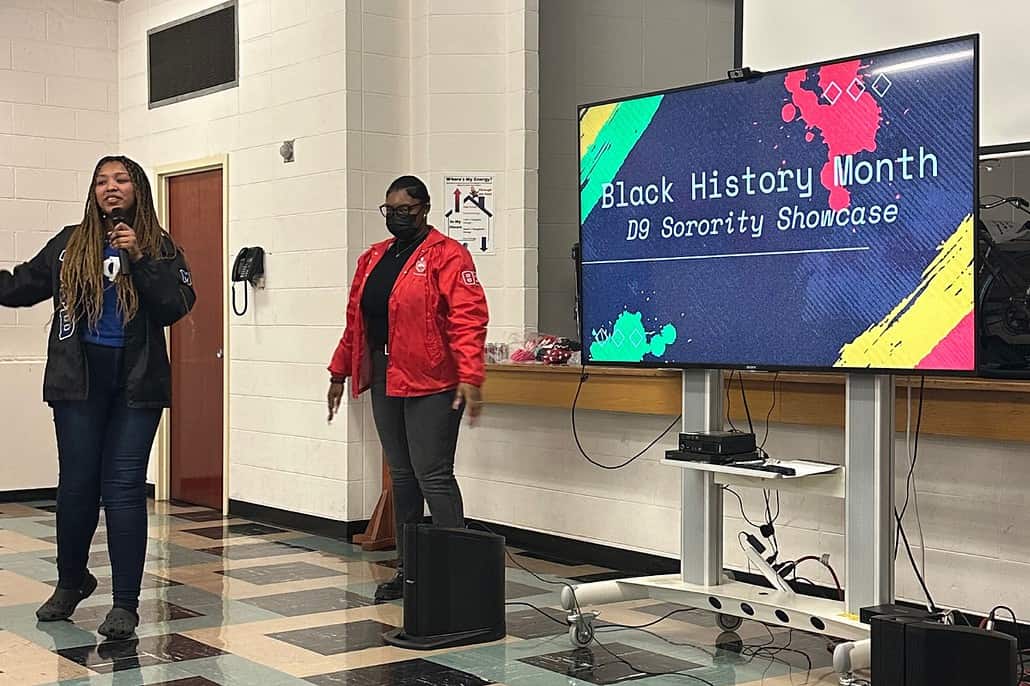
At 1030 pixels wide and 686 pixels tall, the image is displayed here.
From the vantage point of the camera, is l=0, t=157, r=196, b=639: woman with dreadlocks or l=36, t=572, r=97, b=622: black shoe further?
l=36, t=572, r=97, b=622: black shoe

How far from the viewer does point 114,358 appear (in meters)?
4.25

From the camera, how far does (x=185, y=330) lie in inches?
299

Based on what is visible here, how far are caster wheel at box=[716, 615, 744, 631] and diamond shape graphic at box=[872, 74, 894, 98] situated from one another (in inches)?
69.1

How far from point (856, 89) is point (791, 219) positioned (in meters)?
0.40

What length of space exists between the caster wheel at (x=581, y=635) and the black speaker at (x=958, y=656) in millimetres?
1154

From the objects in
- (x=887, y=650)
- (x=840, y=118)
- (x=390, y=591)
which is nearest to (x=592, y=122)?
(x=840, y=118)

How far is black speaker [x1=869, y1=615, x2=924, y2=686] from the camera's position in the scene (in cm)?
323

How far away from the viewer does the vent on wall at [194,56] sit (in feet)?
23.5

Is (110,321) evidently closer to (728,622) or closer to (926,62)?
(728,622)

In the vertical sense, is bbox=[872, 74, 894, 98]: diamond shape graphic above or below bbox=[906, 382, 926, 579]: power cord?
above

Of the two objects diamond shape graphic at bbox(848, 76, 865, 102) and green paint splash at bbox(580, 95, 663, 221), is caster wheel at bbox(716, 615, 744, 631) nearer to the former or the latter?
green paint splash at bbox(580, 95, 663, 221)

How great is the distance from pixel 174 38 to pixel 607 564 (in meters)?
4.14

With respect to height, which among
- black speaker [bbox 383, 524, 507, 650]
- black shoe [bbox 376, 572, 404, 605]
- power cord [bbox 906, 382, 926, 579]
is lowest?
black shoe [bbox 376, 572, 404, 605]

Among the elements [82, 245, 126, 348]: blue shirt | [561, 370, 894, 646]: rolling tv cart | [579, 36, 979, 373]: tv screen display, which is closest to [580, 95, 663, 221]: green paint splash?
[579, 36, 979, 373]: tv screen display
